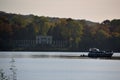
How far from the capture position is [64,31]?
296ft

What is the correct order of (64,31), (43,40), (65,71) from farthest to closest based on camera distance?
(43,40)
(64,31)
(65,71)

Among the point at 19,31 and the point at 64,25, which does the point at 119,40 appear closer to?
the point at 64,25

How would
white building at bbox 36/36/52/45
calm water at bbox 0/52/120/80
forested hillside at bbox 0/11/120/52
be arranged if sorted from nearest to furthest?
calm water at bbox 0/52/120/80 → forested hillside at bbox 0/11/120/52 → white building at bbox 36/36/52/45

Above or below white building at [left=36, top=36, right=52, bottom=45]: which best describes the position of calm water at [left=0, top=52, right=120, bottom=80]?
below

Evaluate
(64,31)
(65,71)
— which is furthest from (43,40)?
(65,71)

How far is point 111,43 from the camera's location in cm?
8662

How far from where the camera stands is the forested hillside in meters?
86.8

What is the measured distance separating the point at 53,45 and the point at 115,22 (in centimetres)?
1190

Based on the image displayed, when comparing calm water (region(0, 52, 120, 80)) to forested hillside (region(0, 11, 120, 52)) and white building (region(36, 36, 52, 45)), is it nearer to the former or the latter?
forested hillside (region(0, 11, 120, 52))

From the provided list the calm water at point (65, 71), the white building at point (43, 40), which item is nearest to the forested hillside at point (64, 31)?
the white building at point (43, 40)

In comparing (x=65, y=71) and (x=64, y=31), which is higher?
(x=64, y=31)

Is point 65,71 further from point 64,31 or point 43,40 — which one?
point 43,40

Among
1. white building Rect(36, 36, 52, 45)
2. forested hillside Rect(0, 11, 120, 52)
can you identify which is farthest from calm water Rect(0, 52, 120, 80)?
white building Rect(36, 36, 52, 45)

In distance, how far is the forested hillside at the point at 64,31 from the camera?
86750 mm
